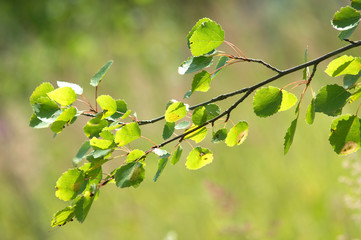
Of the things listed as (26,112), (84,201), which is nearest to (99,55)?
(26,112)

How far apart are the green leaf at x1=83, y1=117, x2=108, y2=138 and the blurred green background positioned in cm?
76

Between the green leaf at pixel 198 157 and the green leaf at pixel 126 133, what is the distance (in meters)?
0.10

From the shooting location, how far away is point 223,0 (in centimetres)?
601

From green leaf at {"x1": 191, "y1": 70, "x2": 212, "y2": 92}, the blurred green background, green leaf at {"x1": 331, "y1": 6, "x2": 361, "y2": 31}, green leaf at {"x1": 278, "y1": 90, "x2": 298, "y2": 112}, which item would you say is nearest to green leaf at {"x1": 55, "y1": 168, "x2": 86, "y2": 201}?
green leaf at {"x1": 191, "y1": 70, "x2": 212, "y2": 92}

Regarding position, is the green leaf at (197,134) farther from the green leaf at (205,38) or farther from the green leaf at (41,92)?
the green leaf at (41,92)

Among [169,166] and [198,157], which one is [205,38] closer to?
[198,157]

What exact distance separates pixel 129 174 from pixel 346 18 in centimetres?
40

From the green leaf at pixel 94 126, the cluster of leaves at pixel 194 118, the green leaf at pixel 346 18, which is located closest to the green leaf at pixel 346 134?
the cluster of leaves at pixel 194 118

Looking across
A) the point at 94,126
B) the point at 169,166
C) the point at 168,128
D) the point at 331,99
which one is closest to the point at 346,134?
the point at 331,99

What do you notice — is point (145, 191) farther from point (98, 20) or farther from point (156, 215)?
point (98, 20)

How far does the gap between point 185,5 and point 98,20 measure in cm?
504

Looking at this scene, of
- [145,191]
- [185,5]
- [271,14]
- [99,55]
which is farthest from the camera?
[185,5]

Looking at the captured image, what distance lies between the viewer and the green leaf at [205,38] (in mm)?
680

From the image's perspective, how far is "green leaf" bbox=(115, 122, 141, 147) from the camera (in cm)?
69
